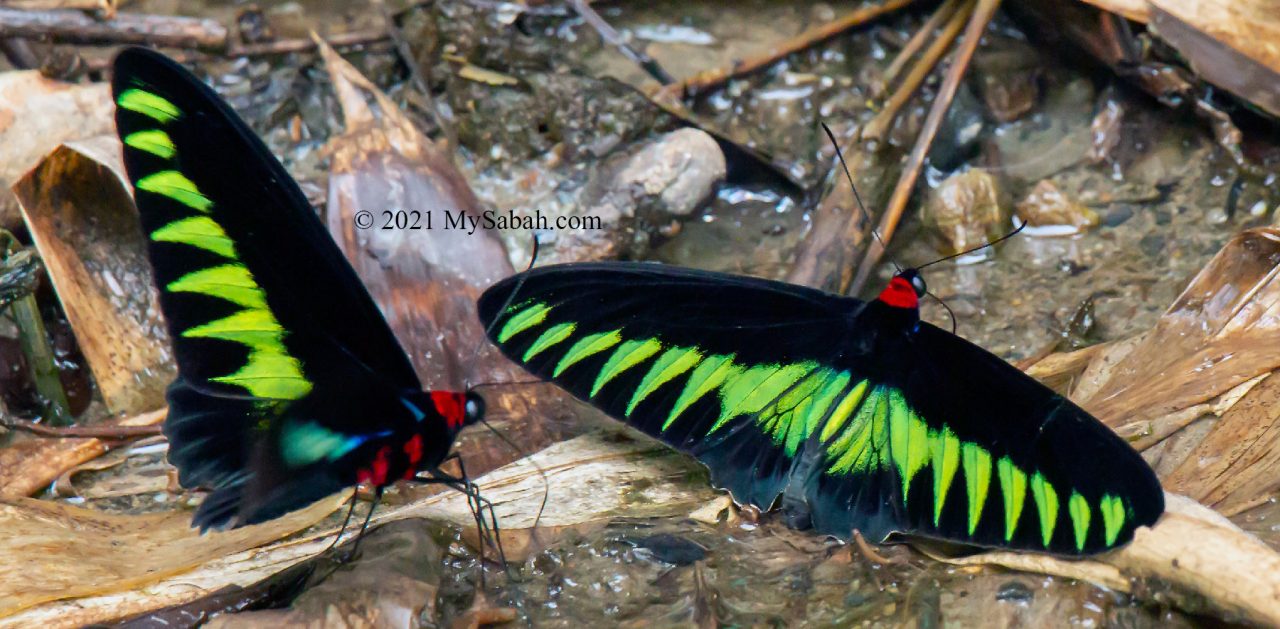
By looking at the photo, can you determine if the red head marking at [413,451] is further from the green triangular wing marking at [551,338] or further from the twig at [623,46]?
the twig at [623,46]

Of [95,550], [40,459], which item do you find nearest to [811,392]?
[95,550]

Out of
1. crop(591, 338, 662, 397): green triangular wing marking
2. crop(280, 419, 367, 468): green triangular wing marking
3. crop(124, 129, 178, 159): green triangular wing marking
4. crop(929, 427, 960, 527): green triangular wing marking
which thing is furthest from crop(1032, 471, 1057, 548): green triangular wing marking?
crop(124, 129, 178, 159): green triangular wing marking

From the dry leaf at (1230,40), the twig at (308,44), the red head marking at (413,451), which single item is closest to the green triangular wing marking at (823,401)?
the red head marking at (413,451)

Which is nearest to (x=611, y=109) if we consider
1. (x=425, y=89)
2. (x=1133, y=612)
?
(x=425, y=89)

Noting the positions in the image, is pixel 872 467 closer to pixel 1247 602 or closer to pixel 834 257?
pixel 1247 602

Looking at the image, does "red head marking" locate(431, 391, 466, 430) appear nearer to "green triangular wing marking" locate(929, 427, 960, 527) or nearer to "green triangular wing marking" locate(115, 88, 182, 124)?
"green triangular wing marking" locate(115, 88, 182, 124)

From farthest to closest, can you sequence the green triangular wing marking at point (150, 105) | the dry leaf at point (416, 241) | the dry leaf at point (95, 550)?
the dry leaf at point (416, 241) < the dry leaf at point (95, 550) < the green triangular wing marking at point (150, 105)
